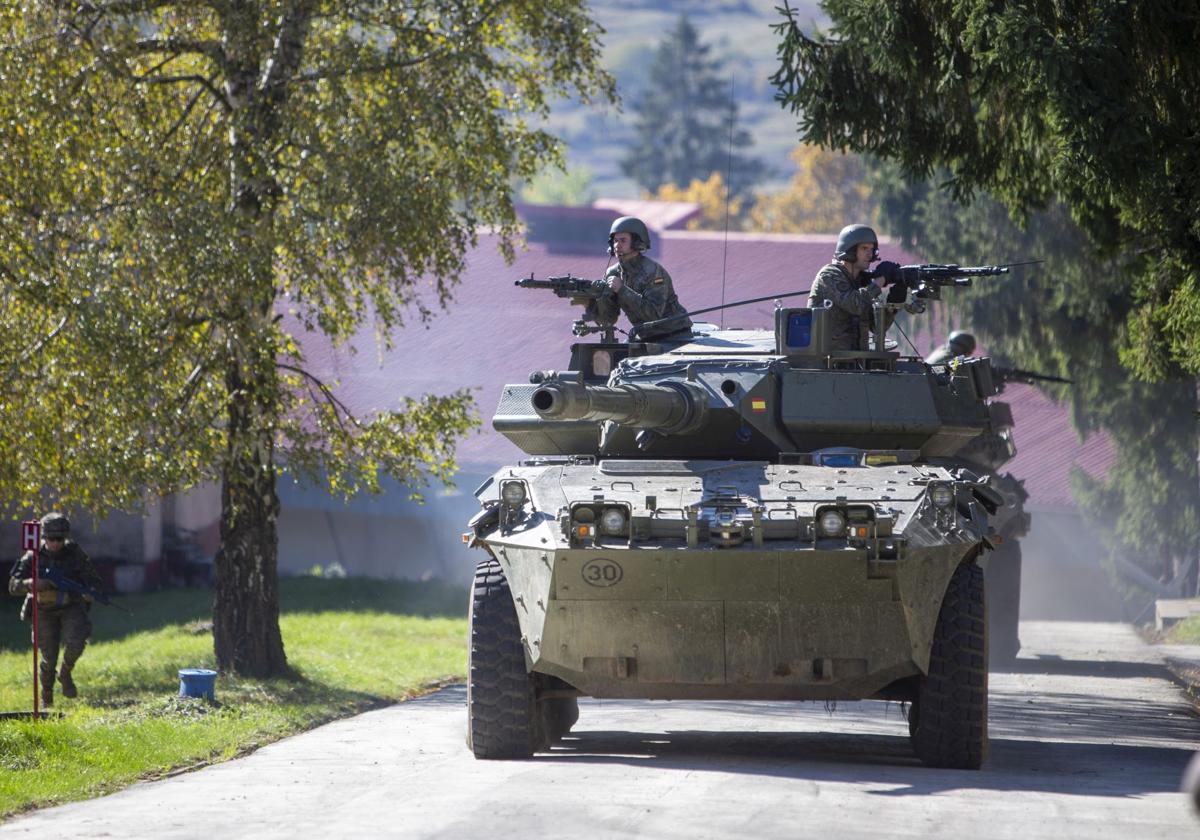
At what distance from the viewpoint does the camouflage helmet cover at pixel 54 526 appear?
15.7m

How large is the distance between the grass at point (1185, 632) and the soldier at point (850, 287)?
15.0 meters

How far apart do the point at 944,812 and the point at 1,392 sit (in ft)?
26.8

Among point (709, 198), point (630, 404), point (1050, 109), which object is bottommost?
point (630, 404)

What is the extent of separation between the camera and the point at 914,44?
14008 millimetres

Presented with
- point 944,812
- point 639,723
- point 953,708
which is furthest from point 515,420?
point 944,812

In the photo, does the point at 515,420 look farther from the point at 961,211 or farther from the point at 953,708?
the point at 961,211

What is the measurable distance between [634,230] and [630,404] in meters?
3.18

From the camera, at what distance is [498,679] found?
1059 cm

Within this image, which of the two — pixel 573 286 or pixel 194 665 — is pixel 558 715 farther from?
pixel 194 665

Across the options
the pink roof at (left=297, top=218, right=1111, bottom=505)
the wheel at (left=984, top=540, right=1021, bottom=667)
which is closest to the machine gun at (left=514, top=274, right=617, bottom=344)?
the wheel at (left=984, top=540, right=1021, bottom=667)

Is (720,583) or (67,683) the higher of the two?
(720,583)

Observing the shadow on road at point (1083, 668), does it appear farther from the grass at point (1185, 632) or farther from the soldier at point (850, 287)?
the soldier at point (850, 287)

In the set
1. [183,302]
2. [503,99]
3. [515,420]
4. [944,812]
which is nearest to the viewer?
[944,812]

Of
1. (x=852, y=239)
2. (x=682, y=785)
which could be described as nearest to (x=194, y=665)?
(x=852, y=239)
